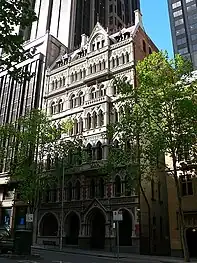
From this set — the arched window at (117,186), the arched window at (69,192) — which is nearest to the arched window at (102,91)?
the arched window at (117,186)

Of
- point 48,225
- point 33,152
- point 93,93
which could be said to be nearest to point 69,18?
point 93,93

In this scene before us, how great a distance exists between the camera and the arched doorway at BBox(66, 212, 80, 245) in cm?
3834

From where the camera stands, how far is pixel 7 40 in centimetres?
1213

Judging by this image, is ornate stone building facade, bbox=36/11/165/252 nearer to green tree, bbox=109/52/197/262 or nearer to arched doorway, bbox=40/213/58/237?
arched doorway, bbox=40/213/58/237

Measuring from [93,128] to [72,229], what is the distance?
1343 cm

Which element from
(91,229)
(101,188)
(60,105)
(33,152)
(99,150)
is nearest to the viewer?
(91,229)

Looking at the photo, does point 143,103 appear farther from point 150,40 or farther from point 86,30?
point 86,30

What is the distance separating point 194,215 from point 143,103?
39.5ft

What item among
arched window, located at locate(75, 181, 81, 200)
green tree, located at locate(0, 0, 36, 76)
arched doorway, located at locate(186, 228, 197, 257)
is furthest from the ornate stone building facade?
green tree, located at locate(0, 0, 36, 76)

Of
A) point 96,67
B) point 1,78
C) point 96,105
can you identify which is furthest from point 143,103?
point 1,78

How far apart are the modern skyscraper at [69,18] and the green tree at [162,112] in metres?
38.8

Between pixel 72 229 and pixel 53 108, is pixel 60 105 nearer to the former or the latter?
pixel 53 108

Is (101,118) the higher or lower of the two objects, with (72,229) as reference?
higher

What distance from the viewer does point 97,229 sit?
123 ft
